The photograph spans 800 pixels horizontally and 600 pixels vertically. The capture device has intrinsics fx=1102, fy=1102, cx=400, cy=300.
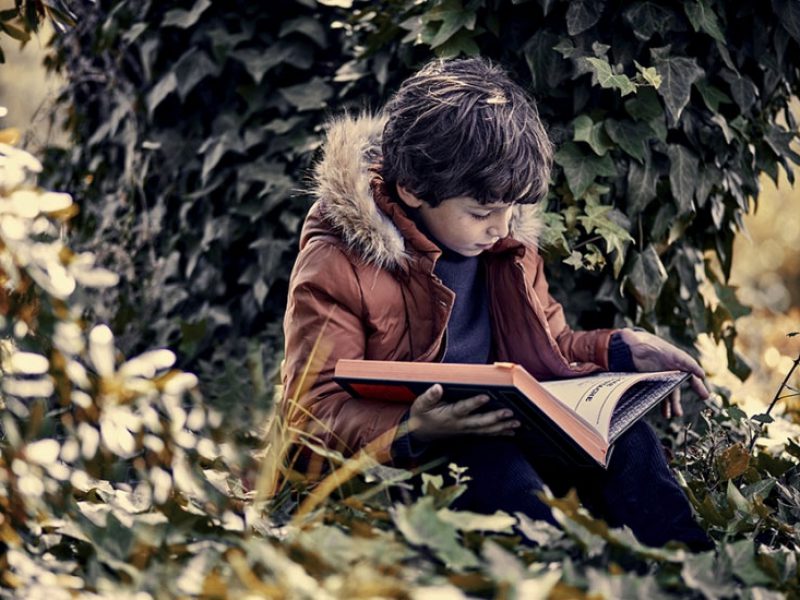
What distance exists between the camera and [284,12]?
4.04 m

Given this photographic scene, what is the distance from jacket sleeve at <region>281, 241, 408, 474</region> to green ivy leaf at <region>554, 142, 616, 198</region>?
0.97 metres

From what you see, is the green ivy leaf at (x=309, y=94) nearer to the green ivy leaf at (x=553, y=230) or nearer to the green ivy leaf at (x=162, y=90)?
the green ivy leaf at (x=162, y=90)

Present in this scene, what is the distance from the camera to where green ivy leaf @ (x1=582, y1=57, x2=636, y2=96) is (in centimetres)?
305

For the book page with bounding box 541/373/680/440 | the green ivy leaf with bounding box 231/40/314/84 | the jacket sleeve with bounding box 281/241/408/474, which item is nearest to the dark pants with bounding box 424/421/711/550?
the book page with bounding box 541/373/680/440

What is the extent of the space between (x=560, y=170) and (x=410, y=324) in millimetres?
1007

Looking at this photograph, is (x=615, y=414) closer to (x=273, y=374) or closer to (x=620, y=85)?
(x=620, y=85)

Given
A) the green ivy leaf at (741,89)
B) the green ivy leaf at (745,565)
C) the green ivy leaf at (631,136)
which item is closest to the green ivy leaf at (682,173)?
the green ivy leaf at (631,136)

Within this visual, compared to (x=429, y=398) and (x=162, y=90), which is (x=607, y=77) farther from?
(x=162, y=90)

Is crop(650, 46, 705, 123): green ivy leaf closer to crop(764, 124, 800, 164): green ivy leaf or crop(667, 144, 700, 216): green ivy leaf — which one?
crop(667, 144, 700, 216): green ivy leaf

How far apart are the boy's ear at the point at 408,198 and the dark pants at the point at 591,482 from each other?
0.60 m

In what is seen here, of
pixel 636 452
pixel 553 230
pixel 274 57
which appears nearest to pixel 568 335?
pixel 553 230

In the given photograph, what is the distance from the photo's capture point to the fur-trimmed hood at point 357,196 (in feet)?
8.26

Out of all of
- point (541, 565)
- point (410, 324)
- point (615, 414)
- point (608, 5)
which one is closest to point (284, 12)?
point (608, 5)

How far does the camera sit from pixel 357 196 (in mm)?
2561
